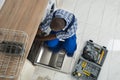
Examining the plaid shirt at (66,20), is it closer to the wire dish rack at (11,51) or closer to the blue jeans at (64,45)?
the blue jeans at (64,45)

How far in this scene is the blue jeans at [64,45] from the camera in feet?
7.13

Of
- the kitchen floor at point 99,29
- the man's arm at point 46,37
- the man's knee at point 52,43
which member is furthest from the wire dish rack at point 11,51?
the kitchen floor at point 99,29

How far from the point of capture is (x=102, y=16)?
9.29 ft

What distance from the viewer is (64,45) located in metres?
2.27

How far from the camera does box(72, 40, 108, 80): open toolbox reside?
2.39m

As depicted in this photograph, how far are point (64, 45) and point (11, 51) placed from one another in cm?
111

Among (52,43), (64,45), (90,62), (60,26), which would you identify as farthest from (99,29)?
(60,26)

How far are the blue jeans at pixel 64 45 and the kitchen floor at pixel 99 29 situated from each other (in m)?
0.26

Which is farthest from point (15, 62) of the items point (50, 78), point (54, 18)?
point (50, 78)

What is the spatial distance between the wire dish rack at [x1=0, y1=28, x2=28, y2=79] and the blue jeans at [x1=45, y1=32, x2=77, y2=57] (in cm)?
88

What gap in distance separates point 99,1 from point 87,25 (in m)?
0.45

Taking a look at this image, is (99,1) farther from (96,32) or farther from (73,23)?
(73,23)

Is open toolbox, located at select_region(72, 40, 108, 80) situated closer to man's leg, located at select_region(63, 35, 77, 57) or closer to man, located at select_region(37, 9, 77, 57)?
man's leg, located at select_region(63, 35, 77, 57)

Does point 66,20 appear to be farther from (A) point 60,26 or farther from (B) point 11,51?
(B) point 11,51
